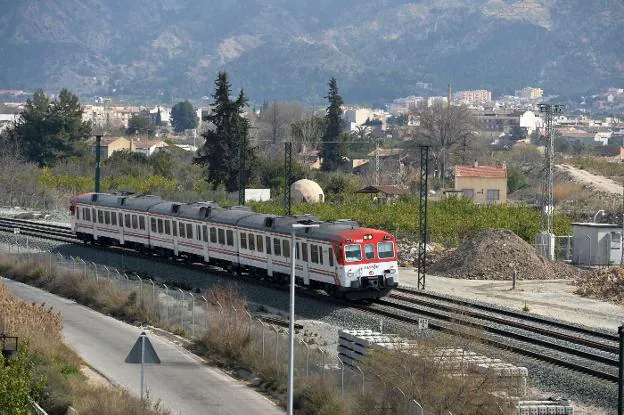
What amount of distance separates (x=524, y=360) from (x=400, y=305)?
1000 centimetres

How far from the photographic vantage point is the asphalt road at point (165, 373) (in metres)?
30.6

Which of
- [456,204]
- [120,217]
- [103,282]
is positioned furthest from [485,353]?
[456,204]

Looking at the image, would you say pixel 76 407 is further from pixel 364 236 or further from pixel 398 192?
pixel 398 192

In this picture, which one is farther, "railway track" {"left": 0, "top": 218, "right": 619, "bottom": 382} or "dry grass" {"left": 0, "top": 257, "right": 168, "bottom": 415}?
"railway track" {"left": 0, "top": 218, "right": 619, "bottom": 382}

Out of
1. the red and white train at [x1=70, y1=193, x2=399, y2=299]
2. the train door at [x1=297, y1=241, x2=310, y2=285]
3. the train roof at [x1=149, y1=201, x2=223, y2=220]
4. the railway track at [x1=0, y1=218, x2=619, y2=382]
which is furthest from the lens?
the train roof at [x1=149, y1=201, x2=223, y2=220]

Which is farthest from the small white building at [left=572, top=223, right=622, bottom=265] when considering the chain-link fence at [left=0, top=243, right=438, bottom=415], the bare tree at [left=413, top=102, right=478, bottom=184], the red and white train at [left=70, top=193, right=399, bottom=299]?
the bare tree at [left=413, top=102, right=478, bottom=184]

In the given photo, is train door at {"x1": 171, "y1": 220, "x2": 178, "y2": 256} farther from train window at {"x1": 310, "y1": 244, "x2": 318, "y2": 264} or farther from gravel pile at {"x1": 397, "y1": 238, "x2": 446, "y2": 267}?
train window at {"x1": 310, "y1": 244, "x2": 318, "y2": 264}

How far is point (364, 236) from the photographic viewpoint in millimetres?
43344

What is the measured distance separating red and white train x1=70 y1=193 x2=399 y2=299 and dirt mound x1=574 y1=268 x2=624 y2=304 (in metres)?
10.8

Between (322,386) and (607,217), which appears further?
(607,217)

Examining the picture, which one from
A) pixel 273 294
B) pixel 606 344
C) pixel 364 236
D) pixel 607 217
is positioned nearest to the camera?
pixel 606 344

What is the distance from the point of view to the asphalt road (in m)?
30.6

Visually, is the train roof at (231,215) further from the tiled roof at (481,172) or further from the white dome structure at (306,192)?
the tiled roof at (481,172)

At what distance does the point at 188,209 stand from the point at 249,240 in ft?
25.7
